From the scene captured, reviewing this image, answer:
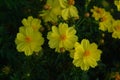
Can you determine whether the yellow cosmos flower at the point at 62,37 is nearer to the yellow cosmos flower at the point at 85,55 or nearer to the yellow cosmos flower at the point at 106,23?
the yellow cosmos flower at the point at 85,55

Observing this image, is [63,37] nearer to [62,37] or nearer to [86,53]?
[62,37]

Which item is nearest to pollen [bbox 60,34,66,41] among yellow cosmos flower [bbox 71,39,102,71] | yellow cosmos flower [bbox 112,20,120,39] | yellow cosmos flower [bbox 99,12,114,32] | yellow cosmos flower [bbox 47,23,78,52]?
yellow cosmos flower [bbox 47,23,78,52]

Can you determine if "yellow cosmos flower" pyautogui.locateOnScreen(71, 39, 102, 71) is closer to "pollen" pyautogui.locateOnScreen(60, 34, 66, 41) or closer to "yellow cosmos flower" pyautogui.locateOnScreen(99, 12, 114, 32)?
"pollen" pyautogui.locateOnScreen(60, 34, 66, 41)

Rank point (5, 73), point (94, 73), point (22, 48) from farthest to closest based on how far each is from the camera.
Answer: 1. point (94, 73)
2. point (5, 73)
3. point (22, 48)

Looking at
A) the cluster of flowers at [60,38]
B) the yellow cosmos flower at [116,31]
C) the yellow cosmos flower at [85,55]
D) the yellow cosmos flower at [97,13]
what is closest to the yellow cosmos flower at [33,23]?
the cluster of flowers at [60,38]

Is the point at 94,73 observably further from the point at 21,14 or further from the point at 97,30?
the point at 21,14

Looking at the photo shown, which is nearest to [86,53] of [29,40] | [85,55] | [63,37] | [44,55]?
[85,55]

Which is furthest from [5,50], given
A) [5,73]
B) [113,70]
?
[113,70]
